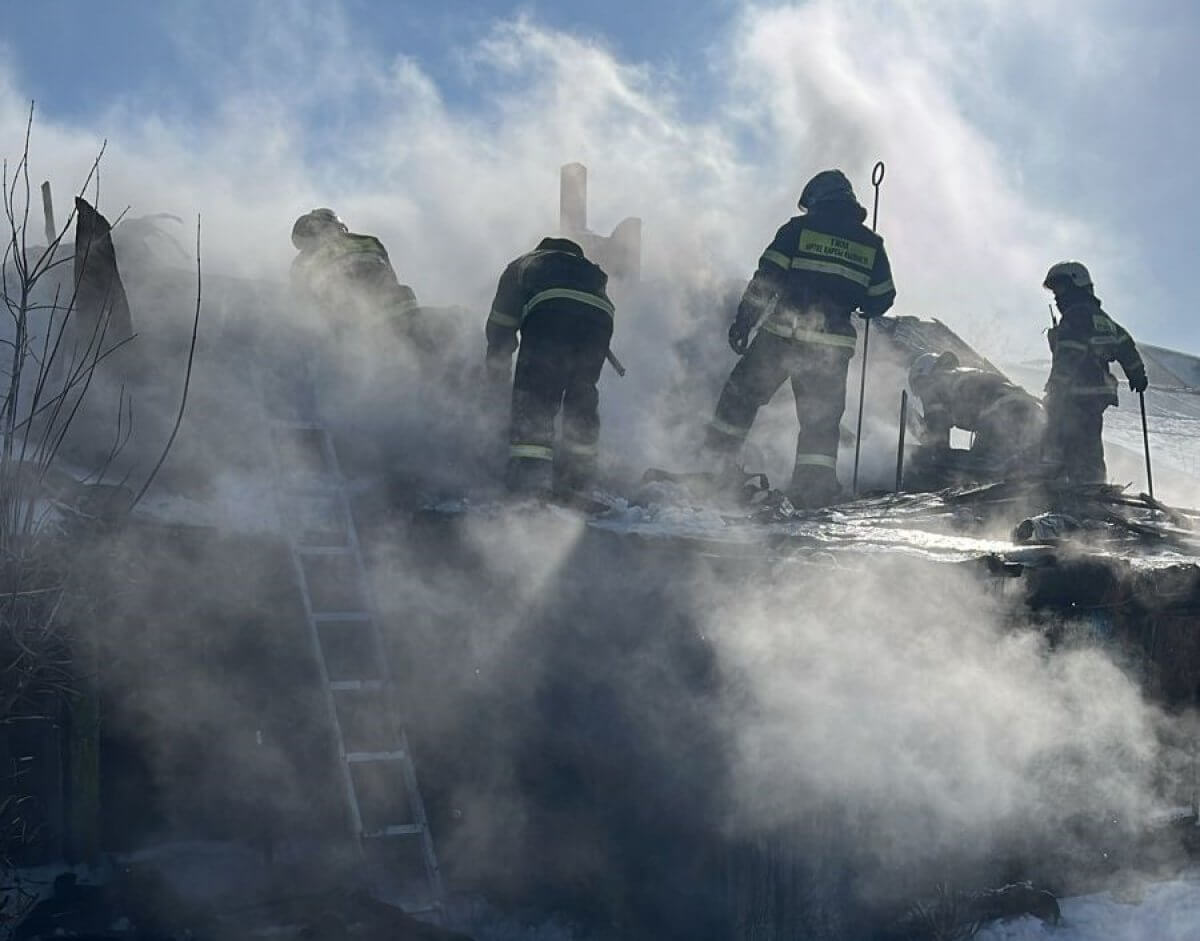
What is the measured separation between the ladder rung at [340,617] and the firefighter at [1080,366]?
5.55 meters

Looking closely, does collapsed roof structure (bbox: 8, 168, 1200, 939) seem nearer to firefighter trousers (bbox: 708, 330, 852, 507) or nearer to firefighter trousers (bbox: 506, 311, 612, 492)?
firefighter trousers (bbox: 506, 311, 612, 492)

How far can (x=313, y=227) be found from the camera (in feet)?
28.3

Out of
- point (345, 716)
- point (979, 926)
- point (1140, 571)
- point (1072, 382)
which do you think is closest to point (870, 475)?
point (1072, 382)

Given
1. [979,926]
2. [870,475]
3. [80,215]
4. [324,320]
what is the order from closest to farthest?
[979,926]
[80,215]
[324,320]
[870,475]

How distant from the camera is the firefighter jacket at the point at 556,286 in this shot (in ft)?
22.8

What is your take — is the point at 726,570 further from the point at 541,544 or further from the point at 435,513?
the point at 435,513

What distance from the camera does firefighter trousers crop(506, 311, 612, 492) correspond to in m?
6.71

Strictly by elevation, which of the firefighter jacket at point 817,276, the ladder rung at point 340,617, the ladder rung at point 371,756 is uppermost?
the firefighter jacket at point 817,276

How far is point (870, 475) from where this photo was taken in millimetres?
9594

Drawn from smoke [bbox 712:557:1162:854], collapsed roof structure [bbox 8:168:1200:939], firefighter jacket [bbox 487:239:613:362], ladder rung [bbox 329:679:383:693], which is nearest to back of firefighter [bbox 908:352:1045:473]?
collapsed roof structure [bbox 8:168:1200:939]

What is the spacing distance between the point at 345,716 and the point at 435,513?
115cm

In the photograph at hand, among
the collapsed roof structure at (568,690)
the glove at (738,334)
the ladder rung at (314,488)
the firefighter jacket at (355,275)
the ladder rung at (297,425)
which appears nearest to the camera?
the collapsed roof structure at (568,690)

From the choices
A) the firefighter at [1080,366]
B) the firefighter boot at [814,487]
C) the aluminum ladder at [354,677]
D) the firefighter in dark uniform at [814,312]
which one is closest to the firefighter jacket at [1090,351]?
the firefighter at [1080,366]

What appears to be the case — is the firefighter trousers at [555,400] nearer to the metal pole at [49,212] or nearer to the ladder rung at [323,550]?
the ladder rung at [323,550]
